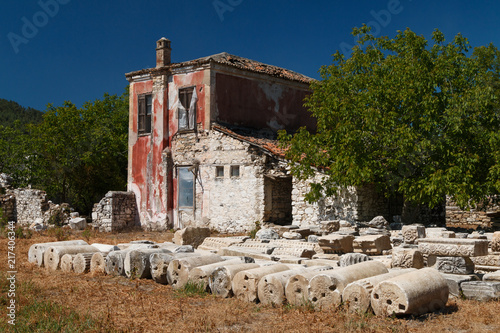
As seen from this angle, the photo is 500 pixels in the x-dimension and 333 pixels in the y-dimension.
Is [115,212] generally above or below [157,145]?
below

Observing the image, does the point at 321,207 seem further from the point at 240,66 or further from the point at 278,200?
the point at 240,66

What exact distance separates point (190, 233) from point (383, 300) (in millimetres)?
8886

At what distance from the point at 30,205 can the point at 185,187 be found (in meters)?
9.66

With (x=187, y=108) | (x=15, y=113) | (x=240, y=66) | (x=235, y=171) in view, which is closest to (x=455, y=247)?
(x=235, y=171)

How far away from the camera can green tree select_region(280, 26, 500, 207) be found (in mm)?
14258

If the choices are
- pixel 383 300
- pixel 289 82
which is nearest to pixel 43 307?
pixel 383 300

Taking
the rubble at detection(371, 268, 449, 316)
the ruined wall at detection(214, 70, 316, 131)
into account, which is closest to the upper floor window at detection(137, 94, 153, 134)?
the ruined wall at detection(214, 70, 316, 131)

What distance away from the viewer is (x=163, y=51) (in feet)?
72.8

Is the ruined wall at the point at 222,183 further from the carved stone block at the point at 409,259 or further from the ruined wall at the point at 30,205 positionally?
the carved stone block at the point at 409,259

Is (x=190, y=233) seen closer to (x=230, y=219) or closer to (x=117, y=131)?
(x=230, y=219)

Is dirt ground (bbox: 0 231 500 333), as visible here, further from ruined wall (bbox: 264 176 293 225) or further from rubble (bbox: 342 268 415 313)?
ruined wall (bbox: 264 176 293 225)

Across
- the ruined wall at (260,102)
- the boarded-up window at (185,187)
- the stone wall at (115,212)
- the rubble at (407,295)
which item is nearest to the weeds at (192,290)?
the rubble at (407,295)

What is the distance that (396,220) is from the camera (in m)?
17.0

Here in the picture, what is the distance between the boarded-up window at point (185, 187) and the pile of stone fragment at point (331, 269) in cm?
833
